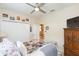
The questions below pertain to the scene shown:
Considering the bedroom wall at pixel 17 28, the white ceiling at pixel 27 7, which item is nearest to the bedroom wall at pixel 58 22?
the white ceiling at pixel 27 7

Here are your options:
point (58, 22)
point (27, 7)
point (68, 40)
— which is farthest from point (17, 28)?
point (68, 40)

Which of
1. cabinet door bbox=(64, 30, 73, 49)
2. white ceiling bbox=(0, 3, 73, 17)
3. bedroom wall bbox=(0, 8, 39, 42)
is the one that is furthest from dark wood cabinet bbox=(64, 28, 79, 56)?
bedroom wall bbox=(0, 8, 39, 42)

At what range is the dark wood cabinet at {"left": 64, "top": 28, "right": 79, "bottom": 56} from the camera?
141 cm

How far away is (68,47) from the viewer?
1600 mm

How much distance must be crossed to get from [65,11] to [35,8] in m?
0.39

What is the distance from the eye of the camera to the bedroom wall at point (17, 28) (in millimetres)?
1308

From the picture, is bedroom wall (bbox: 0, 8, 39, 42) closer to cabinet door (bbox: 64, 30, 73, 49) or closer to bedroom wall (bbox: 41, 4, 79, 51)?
bedroom wall (bbox: 41, 4, 79, 51)

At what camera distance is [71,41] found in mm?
1579

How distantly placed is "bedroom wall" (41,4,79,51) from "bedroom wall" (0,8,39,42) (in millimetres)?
177

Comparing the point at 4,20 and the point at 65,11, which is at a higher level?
the point at 65,11

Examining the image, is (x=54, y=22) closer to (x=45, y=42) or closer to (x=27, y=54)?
(x=45, y=42)

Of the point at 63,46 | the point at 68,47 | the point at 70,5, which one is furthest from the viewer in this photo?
the point at 68,47

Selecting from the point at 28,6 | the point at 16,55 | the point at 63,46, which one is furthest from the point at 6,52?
the point at 63,46

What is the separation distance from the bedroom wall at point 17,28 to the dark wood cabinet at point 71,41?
0.48 m
